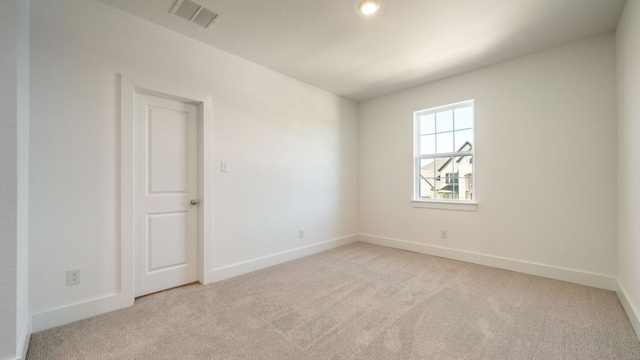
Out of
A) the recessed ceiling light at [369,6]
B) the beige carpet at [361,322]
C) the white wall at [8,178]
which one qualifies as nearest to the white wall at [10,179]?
the white wall at [8,178]

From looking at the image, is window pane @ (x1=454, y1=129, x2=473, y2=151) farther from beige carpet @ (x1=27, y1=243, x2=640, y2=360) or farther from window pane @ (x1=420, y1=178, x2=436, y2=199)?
beige carpet @ (x1=27, y1=243, x2=640, y2=360)

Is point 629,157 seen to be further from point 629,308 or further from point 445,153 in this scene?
point 445,153

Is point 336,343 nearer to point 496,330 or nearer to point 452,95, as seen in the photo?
point 496,330

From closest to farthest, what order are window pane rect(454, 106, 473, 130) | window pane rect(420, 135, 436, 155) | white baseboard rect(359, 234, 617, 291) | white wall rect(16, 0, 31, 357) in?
white wall rect(16, 0, 31, 357) < white baseboard rect(359, 234, 617, 291) < window pane rect(454, 106, 473, 130) < window pane rect(420, 135, 436, 155)

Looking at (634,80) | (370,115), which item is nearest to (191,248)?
(370,115)

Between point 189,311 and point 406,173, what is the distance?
334 centimetres

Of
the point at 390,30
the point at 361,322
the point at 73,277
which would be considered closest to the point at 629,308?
the point at 361,322

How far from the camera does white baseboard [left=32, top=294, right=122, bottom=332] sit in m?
1.89

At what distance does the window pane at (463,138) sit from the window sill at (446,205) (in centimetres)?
76

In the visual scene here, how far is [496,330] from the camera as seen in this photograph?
6.14 feet

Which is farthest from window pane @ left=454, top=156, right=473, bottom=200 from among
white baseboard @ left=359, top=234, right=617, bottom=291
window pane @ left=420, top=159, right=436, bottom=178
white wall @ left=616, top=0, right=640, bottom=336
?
white wall @ left=616, top=0, right=640, bottom=336

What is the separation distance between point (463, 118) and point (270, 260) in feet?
10.7

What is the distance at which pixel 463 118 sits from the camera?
142 inches

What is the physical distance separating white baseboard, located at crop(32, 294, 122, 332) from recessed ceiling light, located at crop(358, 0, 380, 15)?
3188mm
